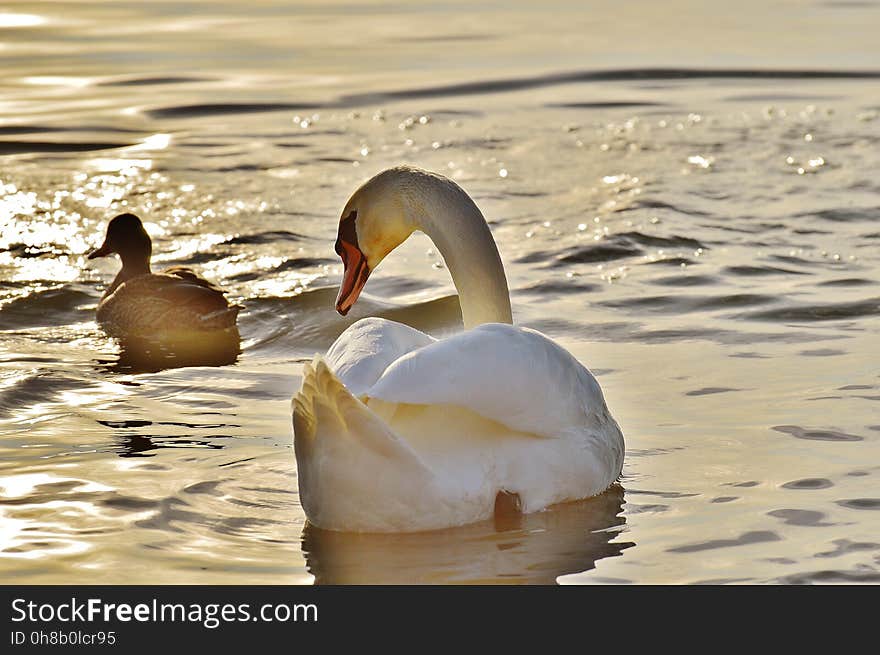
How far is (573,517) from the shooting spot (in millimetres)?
5633

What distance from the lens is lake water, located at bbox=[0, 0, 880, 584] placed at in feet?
17.6

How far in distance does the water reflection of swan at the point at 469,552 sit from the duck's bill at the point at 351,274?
1797 millimetres

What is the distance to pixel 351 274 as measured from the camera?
713 cm

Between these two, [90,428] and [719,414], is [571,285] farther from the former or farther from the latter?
[90,428]

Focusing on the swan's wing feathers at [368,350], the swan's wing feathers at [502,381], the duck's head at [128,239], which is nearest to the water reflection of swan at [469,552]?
the swan's wing feathers at [502,381]

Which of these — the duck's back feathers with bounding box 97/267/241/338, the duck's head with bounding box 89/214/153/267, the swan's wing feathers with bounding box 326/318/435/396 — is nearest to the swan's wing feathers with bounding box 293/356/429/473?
the swan's wing feathers with bounding box 326/318/435/396

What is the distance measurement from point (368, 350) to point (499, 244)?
5.17m

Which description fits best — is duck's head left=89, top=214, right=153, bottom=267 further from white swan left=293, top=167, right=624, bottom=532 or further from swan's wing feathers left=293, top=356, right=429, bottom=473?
swan's wing feathers left=293, top=356, right=429, bottom=473

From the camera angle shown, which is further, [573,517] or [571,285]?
[571,285]
